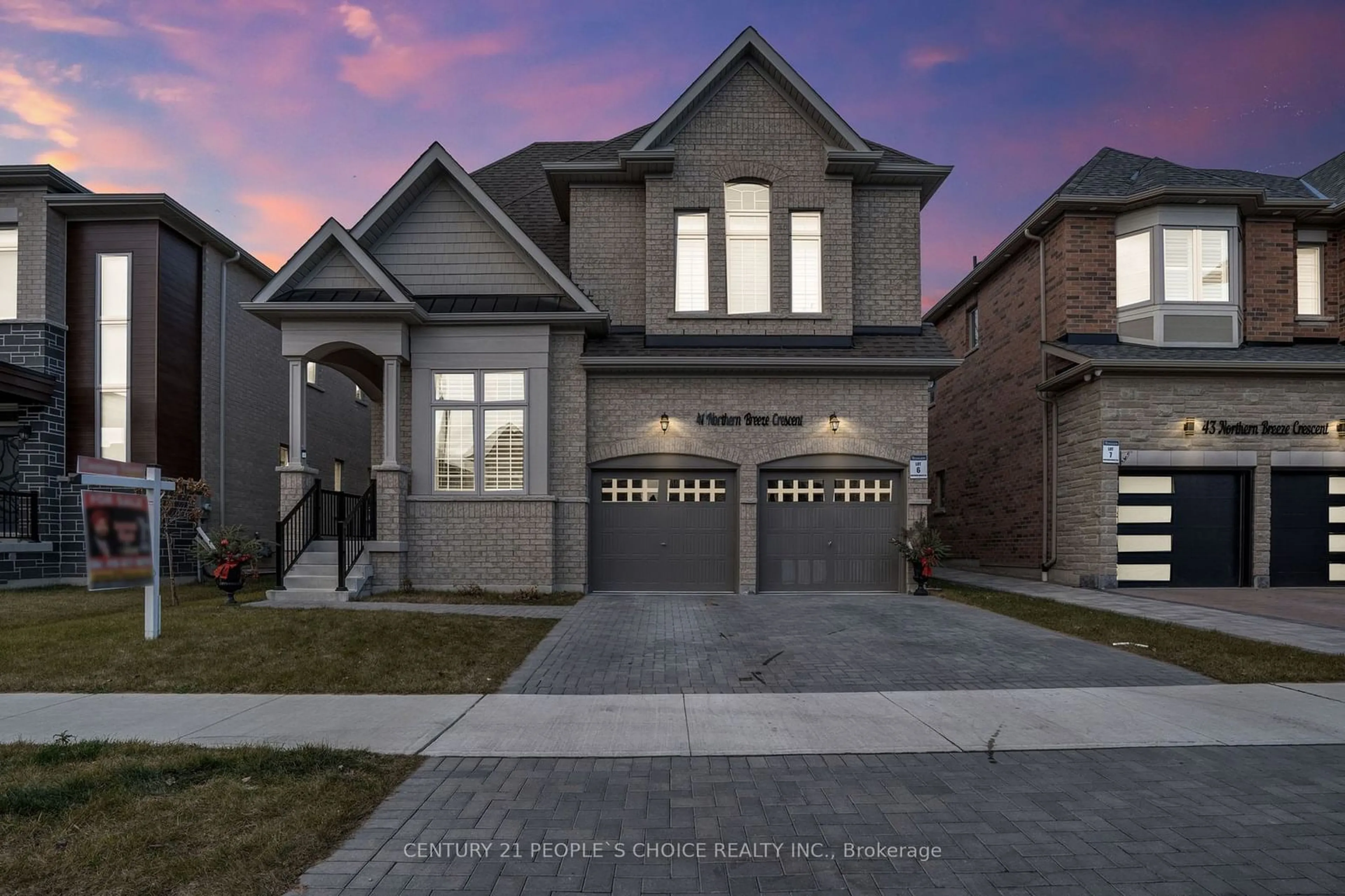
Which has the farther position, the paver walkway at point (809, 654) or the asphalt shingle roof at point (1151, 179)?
the asphalt shingle roof at point (1151, 179)

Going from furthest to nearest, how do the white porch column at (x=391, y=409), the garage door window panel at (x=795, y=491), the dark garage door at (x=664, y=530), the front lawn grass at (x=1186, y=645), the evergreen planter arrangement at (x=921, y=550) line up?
the garage door window panel at (x=795, y=491)
the dark garage door at (x=664, y=530)
the evergreen planter arrangement at (x=921, y=550)
the white porch column at (x=391, y=409)
the front lawn grass at (x=1186, y=645)

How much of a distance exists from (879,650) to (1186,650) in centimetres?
363

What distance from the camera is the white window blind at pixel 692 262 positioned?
14.8 metres

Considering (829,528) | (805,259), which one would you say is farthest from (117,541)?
(805,259)

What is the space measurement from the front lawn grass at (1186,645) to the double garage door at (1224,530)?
3.82 meters

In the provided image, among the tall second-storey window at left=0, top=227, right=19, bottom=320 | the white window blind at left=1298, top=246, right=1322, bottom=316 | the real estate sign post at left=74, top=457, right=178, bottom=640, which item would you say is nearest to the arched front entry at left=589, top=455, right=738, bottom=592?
the real estate sign post at left=74, top=457, right=178, bottom=640

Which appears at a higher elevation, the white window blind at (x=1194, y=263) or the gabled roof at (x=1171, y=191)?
the gabled roof at (x=1171, y=191)

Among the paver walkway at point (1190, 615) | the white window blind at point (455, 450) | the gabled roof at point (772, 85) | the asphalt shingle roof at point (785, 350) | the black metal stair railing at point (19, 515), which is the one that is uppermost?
the gabled roof at point (772, 85)

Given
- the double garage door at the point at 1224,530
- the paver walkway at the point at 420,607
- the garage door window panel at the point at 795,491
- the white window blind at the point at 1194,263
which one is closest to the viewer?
the paver walkway at the point at 420,607

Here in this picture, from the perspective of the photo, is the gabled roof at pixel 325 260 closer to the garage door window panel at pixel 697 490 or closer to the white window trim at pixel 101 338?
the white window trim at pixel 101 338

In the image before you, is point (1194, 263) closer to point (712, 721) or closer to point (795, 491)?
point (795, 491)

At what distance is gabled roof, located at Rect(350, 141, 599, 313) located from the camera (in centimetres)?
1398

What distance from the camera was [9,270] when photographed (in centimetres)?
1565

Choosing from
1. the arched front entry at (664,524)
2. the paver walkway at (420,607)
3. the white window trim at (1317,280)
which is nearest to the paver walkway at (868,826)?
the paver walkway at (420,607)
